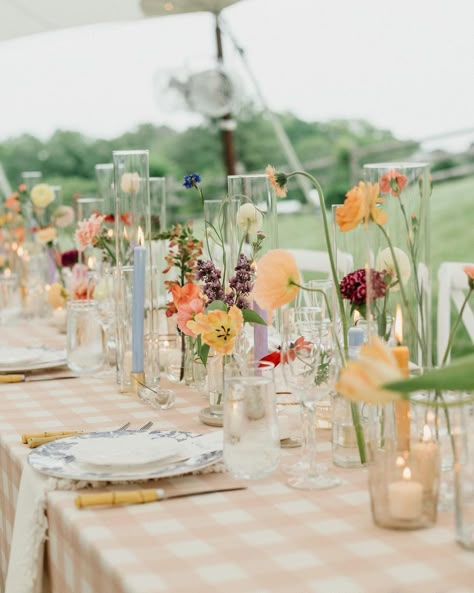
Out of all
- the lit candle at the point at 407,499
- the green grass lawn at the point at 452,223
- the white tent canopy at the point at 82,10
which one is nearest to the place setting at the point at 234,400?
the lit candle at the point at 407,499

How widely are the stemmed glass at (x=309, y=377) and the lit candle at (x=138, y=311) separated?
0.58 metres

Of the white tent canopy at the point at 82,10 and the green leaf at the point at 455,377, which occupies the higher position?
the white tent canopy at the point at 82,10

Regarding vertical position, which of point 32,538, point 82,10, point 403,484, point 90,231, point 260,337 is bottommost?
point 32,538

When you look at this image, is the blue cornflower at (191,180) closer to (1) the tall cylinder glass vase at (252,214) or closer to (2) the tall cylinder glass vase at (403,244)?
(1) the tall cylinder glass vase at (252,214)

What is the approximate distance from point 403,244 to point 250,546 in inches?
17.1

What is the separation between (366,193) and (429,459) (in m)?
0.34

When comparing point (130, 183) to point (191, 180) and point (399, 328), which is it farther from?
point (399, 328)

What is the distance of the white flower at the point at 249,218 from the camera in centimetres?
176

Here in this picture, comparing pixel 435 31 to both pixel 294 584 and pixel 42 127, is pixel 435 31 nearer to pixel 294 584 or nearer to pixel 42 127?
pixel 42 127

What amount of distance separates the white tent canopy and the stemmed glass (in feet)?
11.3

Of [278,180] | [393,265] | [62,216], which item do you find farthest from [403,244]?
[62,216]

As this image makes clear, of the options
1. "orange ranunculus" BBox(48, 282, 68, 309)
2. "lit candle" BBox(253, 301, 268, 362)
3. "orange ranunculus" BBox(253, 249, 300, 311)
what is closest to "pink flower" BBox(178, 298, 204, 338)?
"lit candle" BBox(253, 301, 268, 362)

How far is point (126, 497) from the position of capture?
1.19 meters

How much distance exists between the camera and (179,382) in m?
1.96
